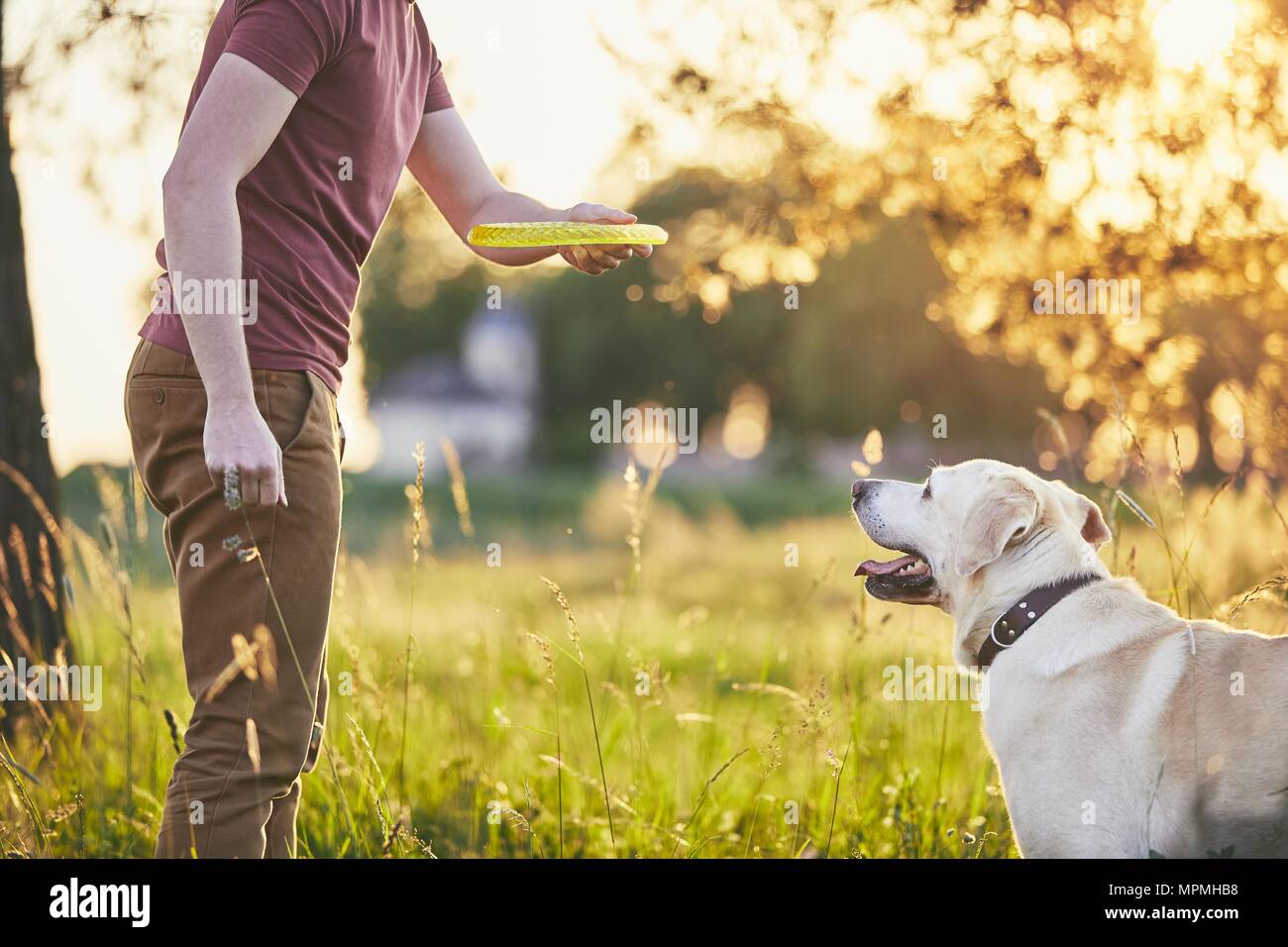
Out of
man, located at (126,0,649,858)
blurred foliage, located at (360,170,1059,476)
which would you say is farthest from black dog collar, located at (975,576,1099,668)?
blurred foliage, located at (360,170,1059,476)

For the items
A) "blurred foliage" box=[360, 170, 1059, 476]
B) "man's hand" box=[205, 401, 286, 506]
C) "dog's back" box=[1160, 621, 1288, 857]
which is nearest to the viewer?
"man's hand" box=[205, 401, 286, 506]

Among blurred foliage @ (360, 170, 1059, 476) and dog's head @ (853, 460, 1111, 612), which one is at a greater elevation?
blurred foliage @ (360, 170, 1059, 476)

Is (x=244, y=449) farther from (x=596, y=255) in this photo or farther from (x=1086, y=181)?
(x=1086, y=181)

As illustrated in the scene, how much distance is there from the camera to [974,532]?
3.04 meters

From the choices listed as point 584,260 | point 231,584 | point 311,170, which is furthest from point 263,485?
point 584,260

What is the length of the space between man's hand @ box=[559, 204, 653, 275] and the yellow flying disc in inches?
5.7

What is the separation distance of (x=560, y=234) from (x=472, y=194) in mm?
497

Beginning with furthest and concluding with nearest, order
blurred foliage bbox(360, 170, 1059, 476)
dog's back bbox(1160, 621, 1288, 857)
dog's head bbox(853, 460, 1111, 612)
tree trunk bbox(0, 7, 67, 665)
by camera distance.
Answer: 1. blurred foliage bbox(360, 170, 1059, 476)
2. tree trunk bbox(0, 7, 67, 665)
3. dog's head bbox(853, 460, 1111, 612)
4. dog's back bbox(1160, 621, 1288, 857)

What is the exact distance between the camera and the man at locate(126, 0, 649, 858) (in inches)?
85.2

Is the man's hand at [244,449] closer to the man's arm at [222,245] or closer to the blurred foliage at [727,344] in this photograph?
the man's arm at [222,245]

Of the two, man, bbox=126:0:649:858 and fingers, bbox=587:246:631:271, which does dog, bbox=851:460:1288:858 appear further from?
man, bbox=126:0:649:858
